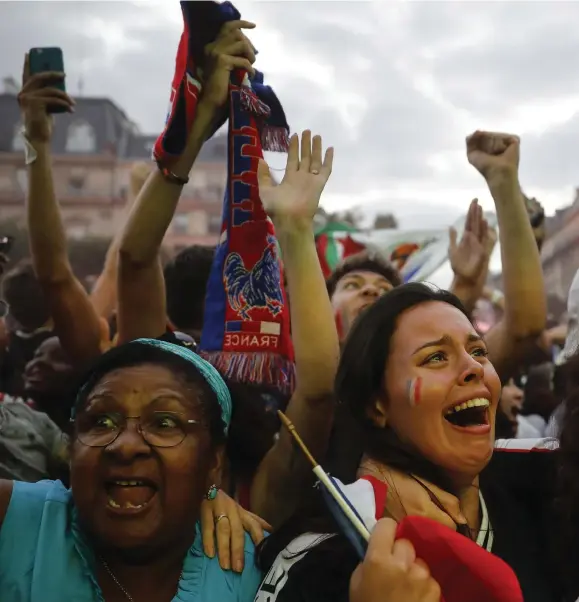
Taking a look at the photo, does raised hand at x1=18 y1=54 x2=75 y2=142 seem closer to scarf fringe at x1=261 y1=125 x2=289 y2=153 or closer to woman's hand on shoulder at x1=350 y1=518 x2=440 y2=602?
scarf fringe at x1=261 y1=125 x2=289 y2=153

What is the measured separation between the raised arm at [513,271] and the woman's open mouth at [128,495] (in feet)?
3.76

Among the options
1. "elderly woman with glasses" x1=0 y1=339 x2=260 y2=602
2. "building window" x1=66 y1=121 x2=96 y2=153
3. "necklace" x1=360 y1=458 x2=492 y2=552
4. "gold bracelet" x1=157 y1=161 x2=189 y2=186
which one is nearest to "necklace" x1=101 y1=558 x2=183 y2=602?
"elderly woman with glasses" x1=0 y1=339 x2=260 y2=602

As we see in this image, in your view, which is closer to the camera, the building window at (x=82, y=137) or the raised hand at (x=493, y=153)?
the raised hand at (x=493, y=153)

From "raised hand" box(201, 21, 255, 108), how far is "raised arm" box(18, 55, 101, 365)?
0.51m

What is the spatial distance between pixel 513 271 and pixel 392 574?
1169 mm

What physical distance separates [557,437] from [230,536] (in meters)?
0.77

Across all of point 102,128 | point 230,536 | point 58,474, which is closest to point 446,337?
point 230,536

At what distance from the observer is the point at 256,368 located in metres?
1.97

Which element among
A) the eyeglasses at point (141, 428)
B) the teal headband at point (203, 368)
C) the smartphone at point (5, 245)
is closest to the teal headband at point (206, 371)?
the teal headband at point (203, 368)

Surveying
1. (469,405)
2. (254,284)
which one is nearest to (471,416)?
(469,405)

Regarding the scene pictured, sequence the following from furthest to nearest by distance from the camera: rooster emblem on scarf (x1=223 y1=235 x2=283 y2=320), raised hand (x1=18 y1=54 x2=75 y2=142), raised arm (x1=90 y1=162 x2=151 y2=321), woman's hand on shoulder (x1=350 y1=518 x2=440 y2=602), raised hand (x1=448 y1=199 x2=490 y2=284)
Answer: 1. raised arm (x1=90 y1=162 x2=151 y2=321)
2. raised hand (x1=448 y1=199 x2=490 y2=284)
3. raised hand (x1=18 y1=54 x2=75 y2=142)
4. rooster emblem on scarf (x1=223 y1=235 x2=283 y2=320)
5. woman's hand on shoulder (x1=350 y1=518 x2=440 y2=602)

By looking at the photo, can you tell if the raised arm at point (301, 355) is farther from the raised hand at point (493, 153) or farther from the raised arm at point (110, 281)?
the raised arm at point (110, 281)

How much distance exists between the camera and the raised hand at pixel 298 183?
1.75 metres

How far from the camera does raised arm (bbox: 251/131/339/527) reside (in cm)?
163
